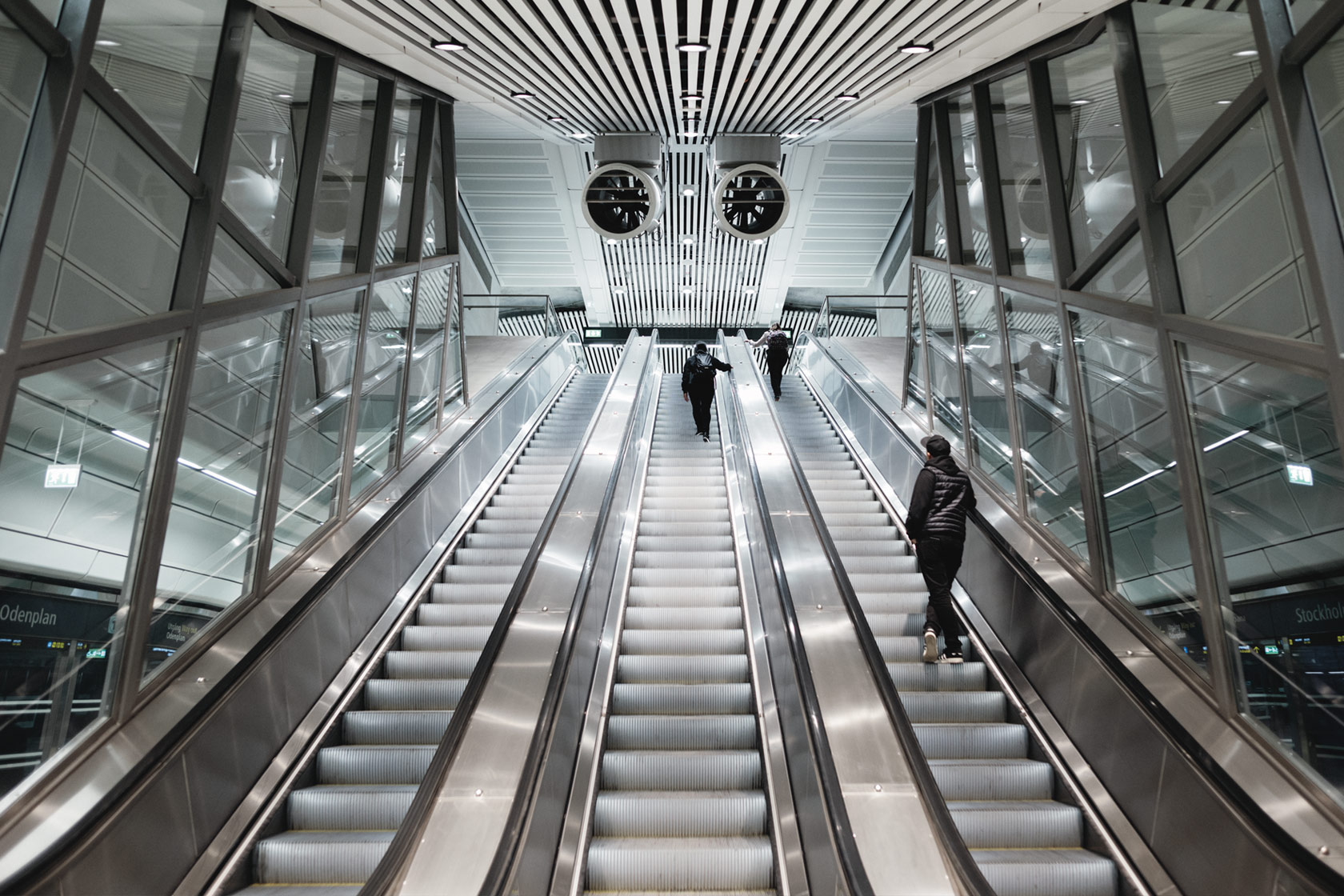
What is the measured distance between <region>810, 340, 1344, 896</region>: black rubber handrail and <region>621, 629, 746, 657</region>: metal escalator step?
172 centimetres

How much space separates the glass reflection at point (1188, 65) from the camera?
3742 millimetres

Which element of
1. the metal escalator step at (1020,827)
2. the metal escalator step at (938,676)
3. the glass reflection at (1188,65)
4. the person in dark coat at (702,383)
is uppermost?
the person in dark coat at (702,383)

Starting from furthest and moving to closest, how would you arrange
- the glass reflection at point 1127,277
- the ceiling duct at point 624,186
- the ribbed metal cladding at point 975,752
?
the ceiling duct at point 624,186
the glass reflection at point 1127,277
the ribbed metal cladding at point 975,752

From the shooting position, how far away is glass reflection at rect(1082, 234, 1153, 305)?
4.47 meters

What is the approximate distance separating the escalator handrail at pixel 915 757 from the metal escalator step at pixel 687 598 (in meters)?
1.08

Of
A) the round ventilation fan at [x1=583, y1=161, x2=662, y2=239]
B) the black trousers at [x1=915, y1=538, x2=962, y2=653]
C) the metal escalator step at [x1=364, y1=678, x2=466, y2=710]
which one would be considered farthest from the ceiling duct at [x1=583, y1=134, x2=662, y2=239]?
the metal escalator step at [x1=364, y1=678, x2=466, y2=710]

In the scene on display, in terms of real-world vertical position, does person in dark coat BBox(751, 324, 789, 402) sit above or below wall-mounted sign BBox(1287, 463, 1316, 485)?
above

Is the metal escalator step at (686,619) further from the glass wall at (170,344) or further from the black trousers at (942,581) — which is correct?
the glass wall at (170,344)

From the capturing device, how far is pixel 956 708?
15.1 feet

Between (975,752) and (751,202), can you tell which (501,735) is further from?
(751,202)

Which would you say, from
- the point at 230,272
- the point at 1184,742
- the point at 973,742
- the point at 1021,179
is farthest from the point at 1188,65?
the point at 230,272

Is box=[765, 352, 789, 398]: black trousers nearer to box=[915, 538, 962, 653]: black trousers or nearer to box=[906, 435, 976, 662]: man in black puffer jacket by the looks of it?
box=[906, 435, 976, 662]: man in black puffer jacket

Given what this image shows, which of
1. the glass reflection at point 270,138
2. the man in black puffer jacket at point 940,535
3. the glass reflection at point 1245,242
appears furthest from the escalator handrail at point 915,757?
the glass reflection at point 270,138

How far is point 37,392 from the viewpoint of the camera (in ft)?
10.2
